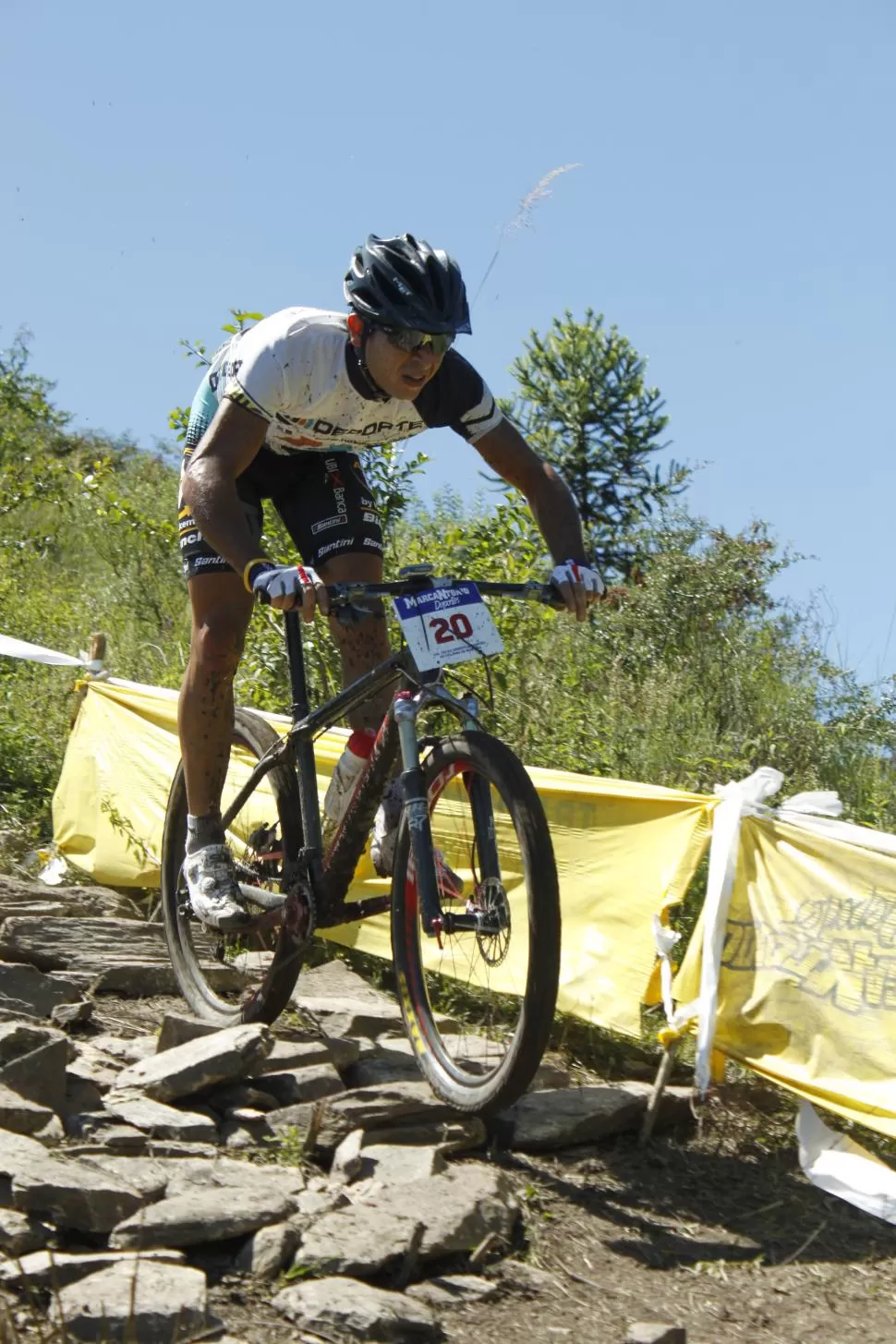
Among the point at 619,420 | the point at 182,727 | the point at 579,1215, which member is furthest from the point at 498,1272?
the point at 619,420

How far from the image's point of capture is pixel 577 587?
12.1ft

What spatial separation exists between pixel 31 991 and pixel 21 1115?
112 centimetres

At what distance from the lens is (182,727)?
14.4 ft

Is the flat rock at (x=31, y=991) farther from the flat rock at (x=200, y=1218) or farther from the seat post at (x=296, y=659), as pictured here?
the flat rock at (x=200, y=1218)

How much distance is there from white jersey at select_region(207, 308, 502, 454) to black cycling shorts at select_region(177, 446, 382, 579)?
14 centimetres

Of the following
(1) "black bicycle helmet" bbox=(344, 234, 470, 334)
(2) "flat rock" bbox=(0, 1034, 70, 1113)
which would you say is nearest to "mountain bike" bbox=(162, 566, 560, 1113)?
(1) "black bicycle helmet" bbox=(344, 234, 470, 334)

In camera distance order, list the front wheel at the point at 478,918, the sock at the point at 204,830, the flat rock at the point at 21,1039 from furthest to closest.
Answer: the sock at the point at 204,830
the flat rock at the point at 21,1039
the front wheel at the point at 478,918

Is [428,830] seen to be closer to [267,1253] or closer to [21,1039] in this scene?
[267,1253]

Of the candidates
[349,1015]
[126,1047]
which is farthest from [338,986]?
[126,1047]

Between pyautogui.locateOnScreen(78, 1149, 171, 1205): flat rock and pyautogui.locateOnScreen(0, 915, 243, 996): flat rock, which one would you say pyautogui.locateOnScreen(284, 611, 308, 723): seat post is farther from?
pyautogui.locateOnScreen(78, 1149, 171, 1205): flat rock

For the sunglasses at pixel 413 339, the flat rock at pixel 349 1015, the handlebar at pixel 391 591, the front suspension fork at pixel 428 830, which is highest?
the sunglasses at pixel 413 339

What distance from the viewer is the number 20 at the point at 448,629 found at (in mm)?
3535

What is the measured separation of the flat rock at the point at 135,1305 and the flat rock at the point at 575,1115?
114 centimetres

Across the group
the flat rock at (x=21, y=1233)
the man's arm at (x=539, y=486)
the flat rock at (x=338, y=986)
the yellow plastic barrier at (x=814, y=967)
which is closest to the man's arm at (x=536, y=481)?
the man's arm at (x=539, y=486)
